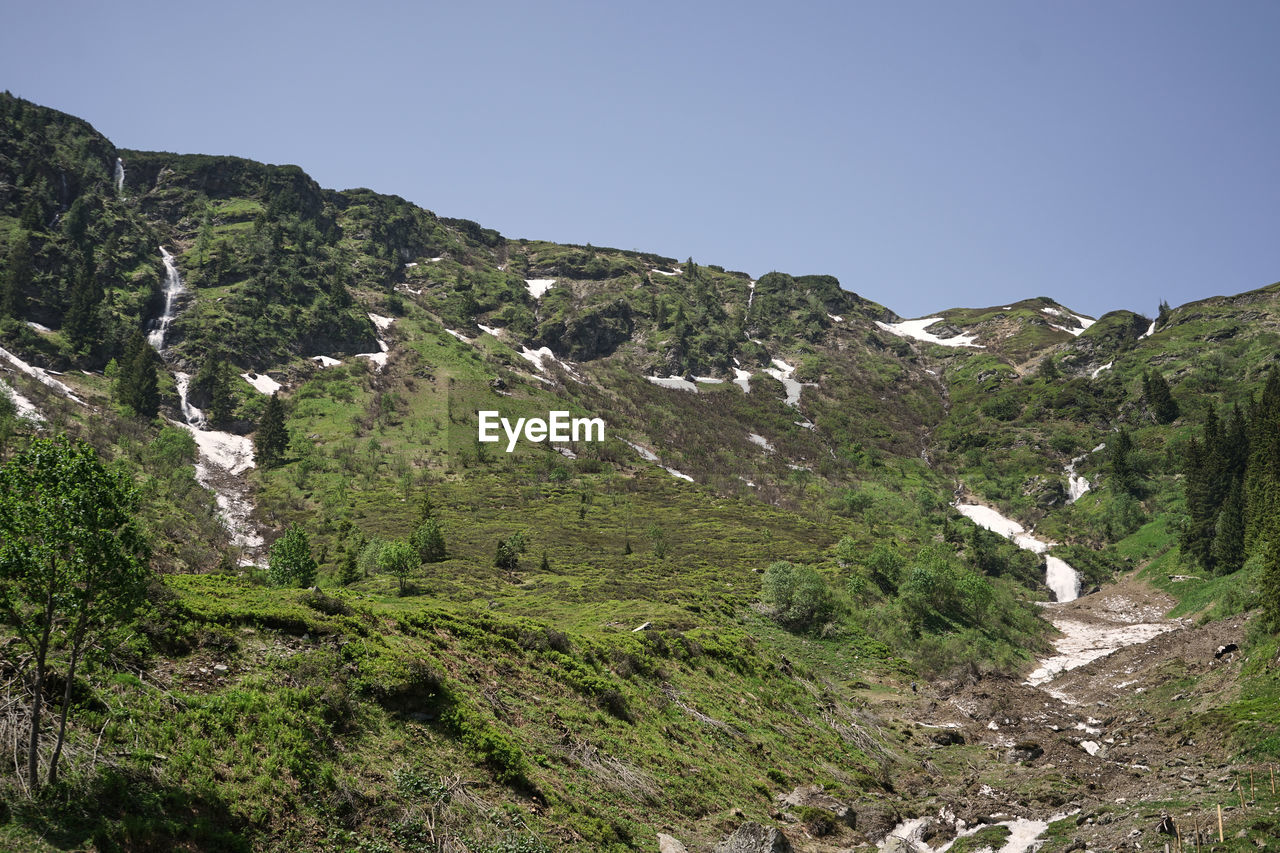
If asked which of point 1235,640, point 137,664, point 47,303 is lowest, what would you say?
point 1235,640

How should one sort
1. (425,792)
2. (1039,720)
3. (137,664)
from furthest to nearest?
(1039,720) → (425,792) → (137,664)

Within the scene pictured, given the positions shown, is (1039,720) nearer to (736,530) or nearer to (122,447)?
(736,530)

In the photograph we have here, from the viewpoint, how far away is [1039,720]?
4697 centimetres

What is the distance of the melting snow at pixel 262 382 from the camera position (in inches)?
7480

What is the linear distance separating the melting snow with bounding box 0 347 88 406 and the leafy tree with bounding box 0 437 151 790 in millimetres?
162636

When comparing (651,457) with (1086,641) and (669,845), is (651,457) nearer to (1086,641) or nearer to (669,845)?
(1086,641)

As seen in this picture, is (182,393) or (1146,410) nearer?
(182,393)

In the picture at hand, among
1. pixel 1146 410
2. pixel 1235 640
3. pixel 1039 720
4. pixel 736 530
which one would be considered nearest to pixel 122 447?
pixel 736 530

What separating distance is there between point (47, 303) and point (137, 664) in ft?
669

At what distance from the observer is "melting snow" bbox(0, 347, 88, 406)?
469ft

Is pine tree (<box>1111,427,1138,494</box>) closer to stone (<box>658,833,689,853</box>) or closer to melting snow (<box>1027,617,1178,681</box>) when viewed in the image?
melting snow (<box>1027,617,1178,681</box>)

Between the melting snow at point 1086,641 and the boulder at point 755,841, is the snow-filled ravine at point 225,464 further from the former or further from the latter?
the melting snow at point 1086,641

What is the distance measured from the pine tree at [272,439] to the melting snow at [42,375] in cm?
3231

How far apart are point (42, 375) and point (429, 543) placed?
119 metres
